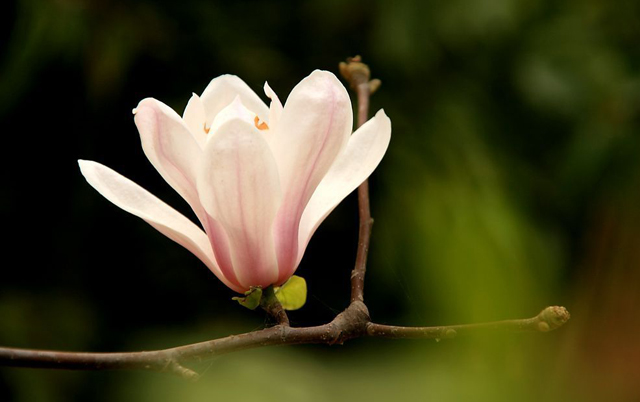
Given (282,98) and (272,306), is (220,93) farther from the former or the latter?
(282,98)

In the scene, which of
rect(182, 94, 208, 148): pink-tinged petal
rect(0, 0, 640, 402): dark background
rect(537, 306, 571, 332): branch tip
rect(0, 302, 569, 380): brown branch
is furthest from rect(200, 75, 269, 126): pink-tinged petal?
rect(0, 0, 640, 402): dark background

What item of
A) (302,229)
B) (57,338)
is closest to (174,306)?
(57,338)

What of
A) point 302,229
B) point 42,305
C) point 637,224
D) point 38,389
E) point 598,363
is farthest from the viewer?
point 42,305

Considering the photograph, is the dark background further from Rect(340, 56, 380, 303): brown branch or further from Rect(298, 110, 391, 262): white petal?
Rect(298, 110, 391, 262): white petal

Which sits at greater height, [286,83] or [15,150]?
[286,83]

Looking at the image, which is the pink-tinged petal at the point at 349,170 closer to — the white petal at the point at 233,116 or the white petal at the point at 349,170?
the white petal at the point at 349,170

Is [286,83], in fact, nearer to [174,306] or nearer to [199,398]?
[174,306]
